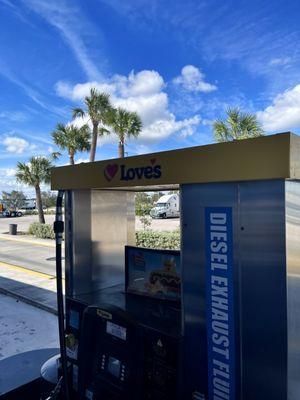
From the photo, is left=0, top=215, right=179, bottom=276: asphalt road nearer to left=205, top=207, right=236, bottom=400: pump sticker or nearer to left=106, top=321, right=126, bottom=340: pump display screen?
left=106, top=321, right=126, bottom=340: pump display screen

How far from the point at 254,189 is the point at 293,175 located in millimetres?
238

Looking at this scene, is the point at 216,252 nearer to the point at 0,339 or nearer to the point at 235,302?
the point at 235,302

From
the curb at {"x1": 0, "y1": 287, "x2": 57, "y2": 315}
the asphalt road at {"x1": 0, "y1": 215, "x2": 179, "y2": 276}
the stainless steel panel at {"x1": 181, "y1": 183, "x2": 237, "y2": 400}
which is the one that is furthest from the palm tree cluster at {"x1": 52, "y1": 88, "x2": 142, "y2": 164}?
the stainless steel panel at {"x1": 181, "y1": 183, "x2": 237, "y2": 400}

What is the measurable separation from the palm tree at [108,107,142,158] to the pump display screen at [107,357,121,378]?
17699 mm

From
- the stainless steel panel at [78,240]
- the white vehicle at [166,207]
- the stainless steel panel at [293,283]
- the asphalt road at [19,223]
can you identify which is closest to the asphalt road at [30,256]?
the stainless steel panel at [78,240]

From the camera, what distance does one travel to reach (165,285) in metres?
3.47

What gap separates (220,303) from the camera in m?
2.21

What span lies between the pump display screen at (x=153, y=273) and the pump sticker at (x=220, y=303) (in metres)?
1.05

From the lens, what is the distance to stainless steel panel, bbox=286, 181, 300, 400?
1.95m

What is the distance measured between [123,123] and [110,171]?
17.9 m

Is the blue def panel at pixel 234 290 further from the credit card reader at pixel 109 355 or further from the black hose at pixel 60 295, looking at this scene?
the black hose at pixel 60 295

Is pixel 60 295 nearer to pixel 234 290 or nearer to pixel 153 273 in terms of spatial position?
pixel 153 273

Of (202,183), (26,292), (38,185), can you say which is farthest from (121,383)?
(38,185)

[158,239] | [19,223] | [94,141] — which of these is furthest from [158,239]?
[19,223]
